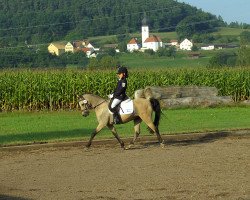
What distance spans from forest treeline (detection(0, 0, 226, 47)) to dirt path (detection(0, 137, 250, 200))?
248 ft

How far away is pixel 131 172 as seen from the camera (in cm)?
1530

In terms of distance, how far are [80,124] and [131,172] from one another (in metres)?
13.6

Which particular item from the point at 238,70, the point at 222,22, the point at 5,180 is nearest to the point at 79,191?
the point at 5,180

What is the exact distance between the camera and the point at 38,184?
14.1 meters

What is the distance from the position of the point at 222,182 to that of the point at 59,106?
25.2 m

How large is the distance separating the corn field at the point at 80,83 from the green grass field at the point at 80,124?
5.39 ft

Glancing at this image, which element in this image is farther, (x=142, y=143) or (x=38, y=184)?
(x=142, y=143)

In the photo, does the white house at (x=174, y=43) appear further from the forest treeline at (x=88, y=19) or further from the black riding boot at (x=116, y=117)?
the black riding boot at (x=116, y=117)

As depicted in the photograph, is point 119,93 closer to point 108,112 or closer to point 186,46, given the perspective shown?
point 108,112

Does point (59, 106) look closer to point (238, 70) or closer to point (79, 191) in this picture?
point (238, 70)

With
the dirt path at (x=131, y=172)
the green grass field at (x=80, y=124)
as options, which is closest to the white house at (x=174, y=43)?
the green grass field at (x=80, y=124)

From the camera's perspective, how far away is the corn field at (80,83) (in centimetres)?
3775

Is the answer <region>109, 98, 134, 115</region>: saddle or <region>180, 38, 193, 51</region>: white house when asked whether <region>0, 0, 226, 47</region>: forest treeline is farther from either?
<region>109, 98, 134, 115</region>: saddle

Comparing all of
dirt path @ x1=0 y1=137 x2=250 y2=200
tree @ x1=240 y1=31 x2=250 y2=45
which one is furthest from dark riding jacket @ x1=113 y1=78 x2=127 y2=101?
tree @ x1=240 y1=31 x2=250 y2=45
